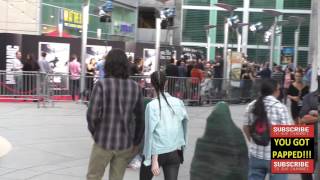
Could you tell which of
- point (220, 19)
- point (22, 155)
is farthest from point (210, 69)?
point (220, 19)

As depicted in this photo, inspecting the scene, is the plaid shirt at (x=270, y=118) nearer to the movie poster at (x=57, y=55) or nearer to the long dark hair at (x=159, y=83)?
the long dark hair at (x=159, y=83)

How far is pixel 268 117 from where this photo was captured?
6.10 m

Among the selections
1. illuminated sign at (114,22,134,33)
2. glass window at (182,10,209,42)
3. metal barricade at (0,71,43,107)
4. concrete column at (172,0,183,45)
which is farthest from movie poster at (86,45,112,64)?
glass window at (182,10,209,42)

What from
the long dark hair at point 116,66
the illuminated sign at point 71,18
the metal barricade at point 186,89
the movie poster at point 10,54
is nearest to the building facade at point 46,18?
the illuminated sign at point 71,18

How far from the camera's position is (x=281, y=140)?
16.1 ft

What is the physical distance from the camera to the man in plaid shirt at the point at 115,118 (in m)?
5.26

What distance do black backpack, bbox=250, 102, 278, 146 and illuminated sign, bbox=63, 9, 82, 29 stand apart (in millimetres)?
28847

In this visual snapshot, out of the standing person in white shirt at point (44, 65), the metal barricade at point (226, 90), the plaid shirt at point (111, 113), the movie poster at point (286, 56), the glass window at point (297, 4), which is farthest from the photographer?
the glass window at point (297, 4)

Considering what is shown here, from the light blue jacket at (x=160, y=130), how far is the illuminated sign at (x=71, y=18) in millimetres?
28947

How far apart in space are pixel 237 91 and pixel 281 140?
782 inches

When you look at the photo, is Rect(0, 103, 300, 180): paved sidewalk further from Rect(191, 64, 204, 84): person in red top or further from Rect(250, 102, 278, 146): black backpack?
Rect(191, 64, 204, 84): person in red top

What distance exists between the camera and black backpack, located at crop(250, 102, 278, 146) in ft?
19.9

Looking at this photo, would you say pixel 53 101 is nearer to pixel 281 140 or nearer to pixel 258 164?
pixel 258 164

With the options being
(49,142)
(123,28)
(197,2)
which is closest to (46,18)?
(123,28)
